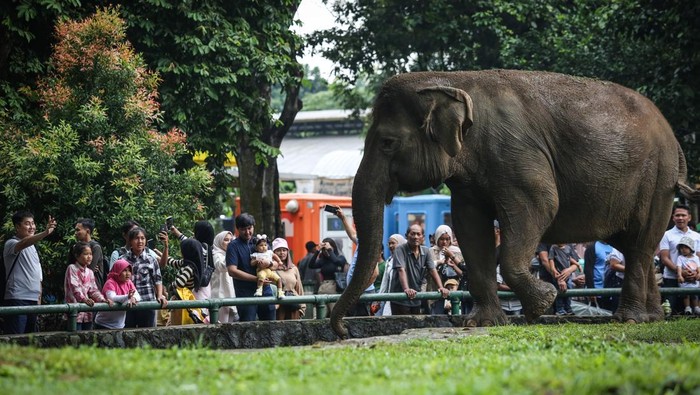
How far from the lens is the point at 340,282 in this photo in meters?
18.7

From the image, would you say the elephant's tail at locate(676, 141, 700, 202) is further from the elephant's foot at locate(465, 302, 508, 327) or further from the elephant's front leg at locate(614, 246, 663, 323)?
the elephant's foot at locate(465, 302, 508, 327)

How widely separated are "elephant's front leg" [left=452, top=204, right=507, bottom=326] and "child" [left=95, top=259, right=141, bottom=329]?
149 inches

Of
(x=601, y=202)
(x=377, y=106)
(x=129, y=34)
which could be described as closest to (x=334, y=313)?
(x=377, y=106)

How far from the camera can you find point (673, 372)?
6.86 meters

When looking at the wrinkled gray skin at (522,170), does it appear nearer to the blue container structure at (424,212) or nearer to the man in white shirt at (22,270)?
the man in white shirt at (22,270)

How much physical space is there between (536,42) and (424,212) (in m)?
5.89

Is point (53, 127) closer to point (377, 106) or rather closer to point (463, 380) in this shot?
point (377, 106)

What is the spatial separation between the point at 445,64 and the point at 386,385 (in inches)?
958

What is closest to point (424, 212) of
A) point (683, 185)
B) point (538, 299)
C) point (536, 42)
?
point (536, 42)

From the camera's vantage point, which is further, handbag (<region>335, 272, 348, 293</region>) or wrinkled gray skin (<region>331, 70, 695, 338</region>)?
handbag (<region>335, 272, 348, 293</region>)

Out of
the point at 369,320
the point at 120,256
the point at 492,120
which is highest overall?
the point at 492,120

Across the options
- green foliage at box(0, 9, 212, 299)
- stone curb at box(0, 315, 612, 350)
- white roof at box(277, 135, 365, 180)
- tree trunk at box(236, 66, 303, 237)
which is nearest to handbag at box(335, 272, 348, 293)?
green foliage at box(0, 9, 212, 299)

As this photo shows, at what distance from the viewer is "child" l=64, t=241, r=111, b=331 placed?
1224cm

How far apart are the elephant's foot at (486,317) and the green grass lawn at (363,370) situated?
3.81 meters
